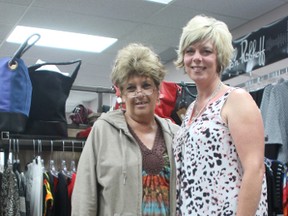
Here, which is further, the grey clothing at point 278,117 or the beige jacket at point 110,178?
the grey clothing at point 278,117

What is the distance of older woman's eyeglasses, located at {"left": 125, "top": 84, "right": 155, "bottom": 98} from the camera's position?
1.95 metres

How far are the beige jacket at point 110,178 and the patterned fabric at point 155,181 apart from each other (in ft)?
0.08

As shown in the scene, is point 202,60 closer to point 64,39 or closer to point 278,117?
point 278,117

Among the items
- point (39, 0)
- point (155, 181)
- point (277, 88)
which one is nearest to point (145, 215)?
point (155, 181)

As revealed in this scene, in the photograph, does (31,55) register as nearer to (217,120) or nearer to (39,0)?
(39,0)

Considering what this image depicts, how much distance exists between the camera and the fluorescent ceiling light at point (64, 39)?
216 inches

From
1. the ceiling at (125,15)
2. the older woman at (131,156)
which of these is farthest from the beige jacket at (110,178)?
the ceiling at (125,15)

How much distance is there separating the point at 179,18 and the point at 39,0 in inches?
62.6

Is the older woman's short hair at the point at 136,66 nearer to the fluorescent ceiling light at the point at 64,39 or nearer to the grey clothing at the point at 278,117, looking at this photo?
the grey clothing at the point at 278,117

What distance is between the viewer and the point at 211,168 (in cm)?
156

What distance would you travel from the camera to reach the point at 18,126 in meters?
2.34

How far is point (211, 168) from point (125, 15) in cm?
361

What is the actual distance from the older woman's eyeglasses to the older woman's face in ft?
1.02

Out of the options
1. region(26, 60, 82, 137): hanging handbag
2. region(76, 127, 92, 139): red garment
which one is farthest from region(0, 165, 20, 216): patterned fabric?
region(76, 127, 92, 139): red garment
